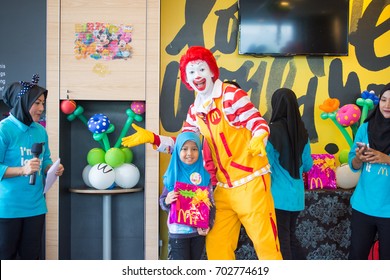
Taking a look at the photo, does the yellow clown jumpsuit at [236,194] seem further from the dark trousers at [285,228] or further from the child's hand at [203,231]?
the dark trousers at [285,228]

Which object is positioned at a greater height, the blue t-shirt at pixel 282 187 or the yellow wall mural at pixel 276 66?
the yellow wall mural at pixel 276 66

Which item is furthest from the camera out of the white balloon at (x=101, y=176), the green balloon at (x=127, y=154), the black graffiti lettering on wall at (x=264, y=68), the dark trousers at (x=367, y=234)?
the black graffiti lettering on wall at (x=264, y=68)

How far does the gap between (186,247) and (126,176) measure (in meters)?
1.16

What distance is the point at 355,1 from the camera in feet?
12.9

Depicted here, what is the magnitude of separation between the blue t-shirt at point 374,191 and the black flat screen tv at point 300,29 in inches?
58.7

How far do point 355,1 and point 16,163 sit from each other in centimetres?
311

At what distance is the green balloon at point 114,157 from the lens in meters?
3.43

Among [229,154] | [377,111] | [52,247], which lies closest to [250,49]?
[377,111]

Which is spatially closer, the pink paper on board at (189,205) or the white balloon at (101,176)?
the pink paper on board at (189,205)

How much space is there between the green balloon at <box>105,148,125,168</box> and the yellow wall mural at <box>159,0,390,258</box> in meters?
0.49

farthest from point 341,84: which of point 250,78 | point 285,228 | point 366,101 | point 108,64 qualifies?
point 108,64

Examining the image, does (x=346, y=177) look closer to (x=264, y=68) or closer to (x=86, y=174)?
(x=264, y=68)

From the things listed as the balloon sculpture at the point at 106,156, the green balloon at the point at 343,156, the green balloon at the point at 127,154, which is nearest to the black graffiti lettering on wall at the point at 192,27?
the balloon sculpture at the point at 106,156

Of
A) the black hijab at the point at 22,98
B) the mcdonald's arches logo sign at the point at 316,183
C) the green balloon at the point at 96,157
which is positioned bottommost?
the mcdonald's arches logo sign at the point at 316,183
